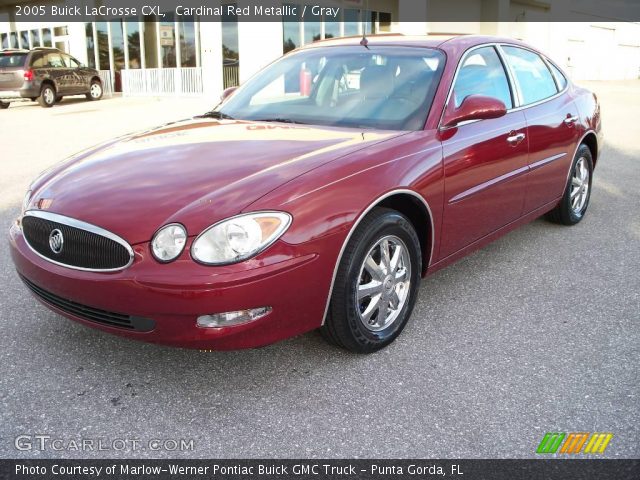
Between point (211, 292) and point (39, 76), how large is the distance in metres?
19.0

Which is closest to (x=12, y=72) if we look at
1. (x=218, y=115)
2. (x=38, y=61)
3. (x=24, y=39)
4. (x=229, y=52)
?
(x=38, y=61)

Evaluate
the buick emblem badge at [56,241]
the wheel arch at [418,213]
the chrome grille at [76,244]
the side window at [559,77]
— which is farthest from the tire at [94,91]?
the wheel arch at [418,213]

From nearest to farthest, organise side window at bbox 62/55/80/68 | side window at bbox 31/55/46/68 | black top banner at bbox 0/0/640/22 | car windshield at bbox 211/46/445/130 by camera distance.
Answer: car windshield at bbox 211/46/445/130 < side window at bbox 31/55/46/68 < black top banner at bbox 0/0/640/22 < side window at bbox 62/55/80/68

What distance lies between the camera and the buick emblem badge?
2797mm

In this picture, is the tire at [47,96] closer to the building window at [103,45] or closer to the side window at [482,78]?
the building window at [103,45]

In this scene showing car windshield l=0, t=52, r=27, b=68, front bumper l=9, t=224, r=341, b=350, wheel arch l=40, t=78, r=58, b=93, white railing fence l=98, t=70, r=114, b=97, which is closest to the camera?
front bumper l=9, t=224, r=341, b=350

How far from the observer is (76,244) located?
274cm

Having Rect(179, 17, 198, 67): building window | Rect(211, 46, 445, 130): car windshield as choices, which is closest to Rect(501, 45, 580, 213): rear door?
Rect(211, 46, 445, 130): car windshield

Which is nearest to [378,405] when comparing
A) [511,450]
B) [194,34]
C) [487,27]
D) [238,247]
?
[511,450]

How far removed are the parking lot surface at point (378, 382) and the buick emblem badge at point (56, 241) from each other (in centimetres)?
60

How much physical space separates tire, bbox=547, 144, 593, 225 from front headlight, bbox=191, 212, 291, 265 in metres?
3.36

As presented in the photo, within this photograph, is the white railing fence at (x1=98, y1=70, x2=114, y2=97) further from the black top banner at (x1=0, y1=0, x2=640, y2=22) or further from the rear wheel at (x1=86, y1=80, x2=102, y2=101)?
the rear wheel at (x1=86, y1=80, x2=102, y2=101)

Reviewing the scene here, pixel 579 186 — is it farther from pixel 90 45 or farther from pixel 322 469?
pixel 90 45

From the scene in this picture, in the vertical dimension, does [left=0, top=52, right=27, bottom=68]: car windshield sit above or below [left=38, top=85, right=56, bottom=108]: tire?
above
